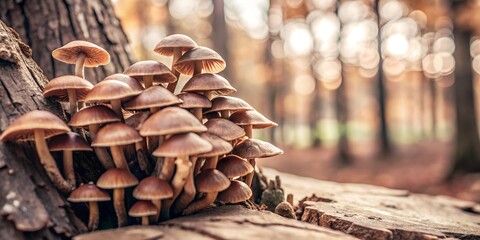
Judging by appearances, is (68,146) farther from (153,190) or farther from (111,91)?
(153,190)

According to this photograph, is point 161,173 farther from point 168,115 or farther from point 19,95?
point 19,95

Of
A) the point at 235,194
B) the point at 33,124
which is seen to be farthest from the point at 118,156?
the point at 235,194

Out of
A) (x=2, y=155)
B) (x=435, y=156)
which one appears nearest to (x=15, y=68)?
(x=2, y=155)

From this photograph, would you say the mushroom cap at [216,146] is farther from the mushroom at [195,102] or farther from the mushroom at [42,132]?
the mushroom at [42,132]

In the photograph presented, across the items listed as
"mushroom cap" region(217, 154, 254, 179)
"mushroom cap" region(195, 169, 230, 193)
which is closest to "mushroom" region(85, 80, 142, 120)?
"mushroom cap" region(195, 169, 230, 193)

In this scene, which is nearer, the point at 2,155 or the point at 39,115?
the point at 39,115

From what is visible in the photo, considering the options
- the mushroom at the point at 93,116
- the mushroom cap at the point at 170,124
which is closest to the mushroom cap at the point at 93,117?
the mushroom at the point at 93,116
